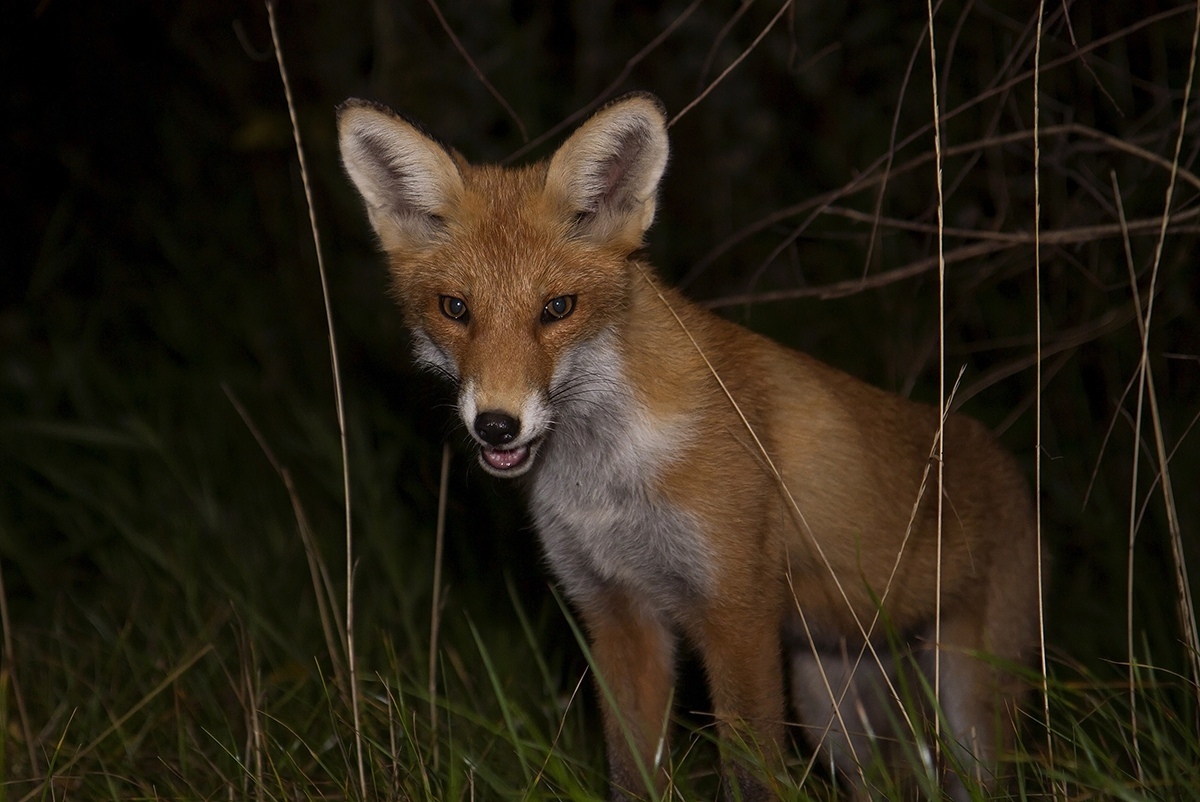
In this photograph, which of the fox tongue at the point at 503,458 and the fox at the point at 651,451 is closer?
the fox tongue at the point at 503,458

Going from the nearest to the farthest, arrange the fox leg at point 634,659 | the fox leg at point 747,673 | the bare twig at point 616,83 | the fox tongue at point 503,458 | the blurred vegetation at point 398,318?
the fox tongue at point 503,458
the bare twig at point 616,83
the fox leg at point 747,673
the fox leg at point 634,659
the blurred vegetation at point 398,318

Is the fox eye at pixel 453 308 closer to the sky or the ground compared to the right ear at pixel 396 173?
closer to the ground

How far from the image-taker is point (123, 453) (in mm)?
5516

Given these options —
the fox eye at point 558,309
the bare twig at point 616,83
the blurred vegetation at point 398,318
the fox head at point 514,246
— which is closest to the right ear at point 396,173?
the fox head at point 514,246

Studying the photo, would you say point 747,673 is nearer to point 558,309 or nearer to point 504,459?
point 504,459

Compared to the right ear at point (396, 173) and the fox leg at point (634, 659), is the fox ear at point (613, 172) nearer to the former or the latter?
the right ear at point (396, 173)

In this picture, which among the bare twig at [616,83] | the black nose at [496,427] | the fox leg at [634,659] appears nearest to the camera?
the black nose at [496,427]

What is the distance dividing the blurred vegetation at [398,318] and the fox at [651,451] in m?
0.31

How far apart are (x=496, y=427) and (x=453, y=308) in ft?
1.58

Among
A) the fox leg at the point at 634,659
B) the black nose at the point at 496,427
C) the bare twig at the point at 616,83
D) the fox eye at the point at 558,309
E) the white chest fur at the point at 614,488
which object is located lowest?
the fox leg at the point at 634,659

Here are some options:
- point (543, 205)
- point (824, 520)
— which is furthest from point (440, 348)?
point (824, 520)

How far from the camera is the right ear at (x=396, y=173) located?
3.05 meters

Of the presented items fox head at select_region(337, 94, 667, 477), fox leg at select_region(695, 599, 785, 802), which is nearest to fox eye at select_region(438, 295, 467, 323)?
fox head at select_region(337, 94, 667, 477)

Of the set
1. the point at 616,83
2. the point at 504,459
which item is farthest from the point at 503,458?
the point at 616,83
